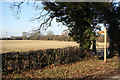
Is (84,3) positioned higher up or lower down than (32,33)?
higher up

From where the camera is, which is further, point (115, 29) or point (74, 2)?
point (115, 29)

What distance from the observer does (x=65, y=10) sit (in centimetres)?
1018

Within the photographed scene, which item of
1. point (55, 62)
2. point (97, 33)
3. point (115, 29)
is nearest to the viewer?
point (55, 62)

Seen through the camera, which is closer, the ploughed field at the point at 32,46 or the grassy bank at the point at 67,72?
the grassy bank at the point at 67,72

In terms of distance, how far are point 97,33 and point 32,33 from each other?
20.9ft

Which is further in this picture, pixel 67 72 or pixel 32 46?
pixel 32 46

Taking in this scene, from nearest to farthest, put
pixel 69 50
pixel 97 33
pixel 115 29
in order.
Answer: pixel 69 50 < pixel 97 33 < pixel 115 29

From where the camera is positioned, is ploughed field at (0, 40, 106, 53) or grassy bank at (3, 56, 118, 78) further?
ploughed field at (0, 40, 106, 53)

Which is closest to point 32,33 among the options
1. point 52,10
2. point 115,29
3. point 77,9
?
point 52,10

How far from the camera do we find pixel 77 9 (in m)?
9.34

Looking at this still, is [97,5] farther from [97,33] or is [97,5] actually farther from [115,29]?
[115,29]

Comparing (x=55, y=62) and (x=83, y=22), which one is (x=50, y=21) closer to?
(x=83, y=22)

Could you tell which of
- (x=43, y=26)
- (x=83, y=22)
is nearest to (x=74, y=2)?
(x=83, y=22)

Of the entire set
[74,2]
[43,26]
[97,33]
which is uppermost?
[74,2]
